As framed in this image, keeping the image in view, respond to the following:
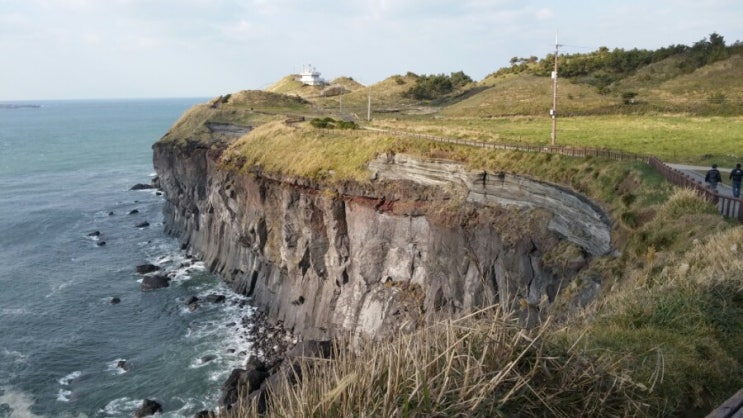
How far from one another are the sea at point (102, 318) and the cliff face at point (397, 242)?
6056 mm

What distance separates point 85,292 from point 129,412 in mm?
23231

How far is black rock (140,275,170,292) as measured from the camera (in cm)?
5375

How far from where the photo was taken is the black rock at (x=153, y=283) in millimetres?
53750

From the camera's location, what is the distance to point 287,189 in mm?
47719

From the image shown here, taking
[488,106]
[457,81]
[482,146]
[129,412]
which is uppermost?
[457,81]

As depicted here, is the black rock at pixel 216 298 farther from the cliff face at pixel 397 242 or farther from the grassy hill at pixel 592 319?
the grassy hill at pixel 592 319

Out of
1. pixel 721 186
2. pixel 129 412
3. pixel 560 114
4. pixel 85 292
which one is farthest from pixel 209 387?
pixel 560 114

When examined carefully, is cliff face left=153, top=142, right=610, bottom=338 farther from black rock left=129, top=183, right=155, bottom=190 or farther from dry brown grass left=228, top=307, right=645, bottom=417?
black rock left=129, top=183, right=155, bottom=190

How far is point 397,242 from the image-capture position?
4062 centimetres

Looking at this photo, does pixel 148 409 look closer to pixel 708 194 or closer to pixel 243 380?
pixel 243 380

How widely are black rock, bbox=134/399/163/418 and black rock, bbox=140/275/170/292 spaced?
21.3 meters

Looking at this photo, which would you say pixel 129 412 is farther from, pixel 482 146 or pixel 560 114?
pixel 560 114

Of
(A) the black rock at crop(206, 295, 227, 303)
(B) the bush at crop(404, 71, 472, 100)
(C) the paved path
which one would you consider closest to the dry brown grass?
(C) the paved path

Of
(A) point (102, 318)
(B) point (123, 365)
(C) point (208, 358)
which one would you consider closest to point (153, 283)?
(A) point (102, 318)
